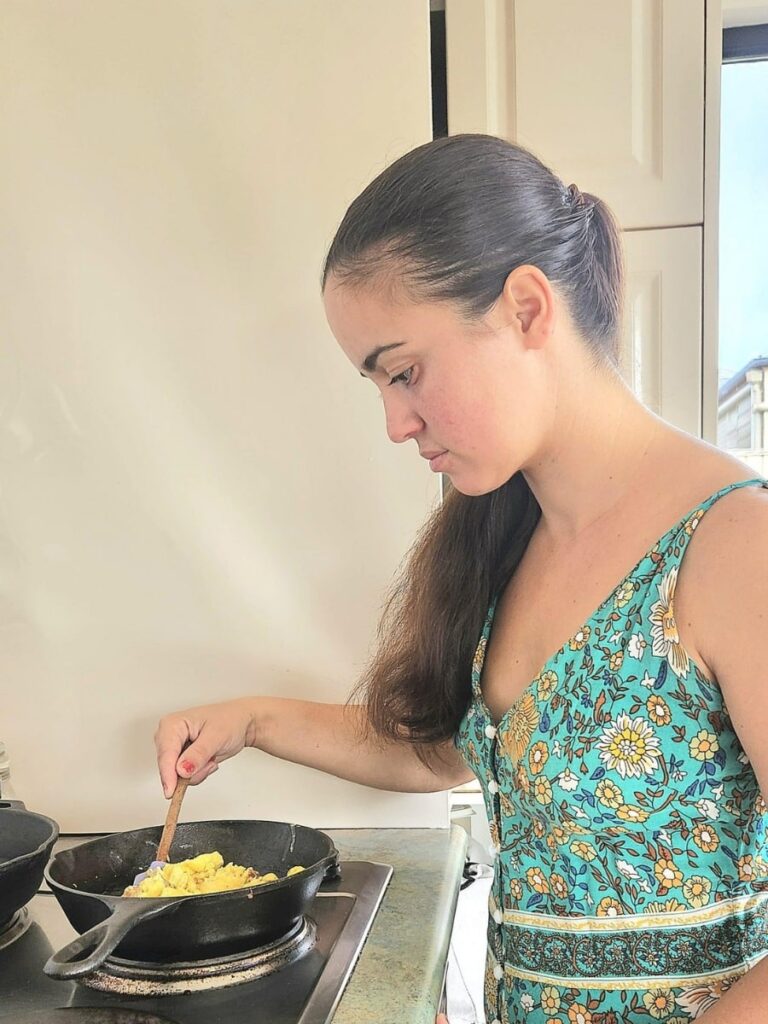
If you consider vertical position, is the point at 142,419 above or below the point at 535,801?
above

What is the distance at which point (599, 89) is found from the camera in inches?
49.6

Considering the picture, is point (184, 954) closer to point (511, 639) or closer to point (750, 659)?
point (511, 639)

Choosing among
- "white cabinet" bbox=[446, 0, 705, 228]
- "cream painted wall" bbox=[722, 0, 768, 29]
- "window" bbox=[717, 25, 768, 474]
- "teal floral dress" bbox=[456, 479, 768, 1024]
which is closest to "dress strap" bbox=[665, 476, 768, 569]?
"teal floral dress" bbox=[456, 479, 768, 1024]

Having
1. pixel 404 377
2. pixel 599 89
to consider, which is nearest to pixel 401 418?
pixel 404 377

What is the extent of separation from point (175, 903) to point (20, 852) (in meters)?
0.31

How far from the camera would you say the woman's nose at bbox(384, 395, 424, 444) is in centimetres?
79

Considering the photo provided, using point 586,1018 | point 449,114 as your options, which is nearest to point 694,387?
point 449,114

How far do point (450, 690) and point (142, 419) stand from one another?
0.52 metres

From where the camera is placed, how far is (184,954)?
81 cm

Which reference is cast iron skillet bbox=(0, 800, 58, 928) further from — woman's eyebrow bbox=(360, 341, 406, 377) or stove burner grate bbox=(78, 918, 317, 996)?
woman's eyebrow bbox=(360, 341, 406, 377)

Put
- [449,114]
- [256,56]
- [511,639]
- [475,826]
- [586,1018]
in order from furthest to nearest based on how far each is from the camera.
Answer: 1. [475,826]
2. [449,114]
3. [256,56]
4. [511,639]
5. [586,1018]

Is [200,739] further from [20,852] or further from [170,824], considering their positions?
[20,852]

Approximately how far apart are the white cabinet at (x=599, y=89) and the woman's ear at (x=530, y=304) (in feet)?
1.97

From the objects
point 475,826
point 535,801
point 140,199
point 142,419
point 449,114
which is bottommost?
point 475,826
